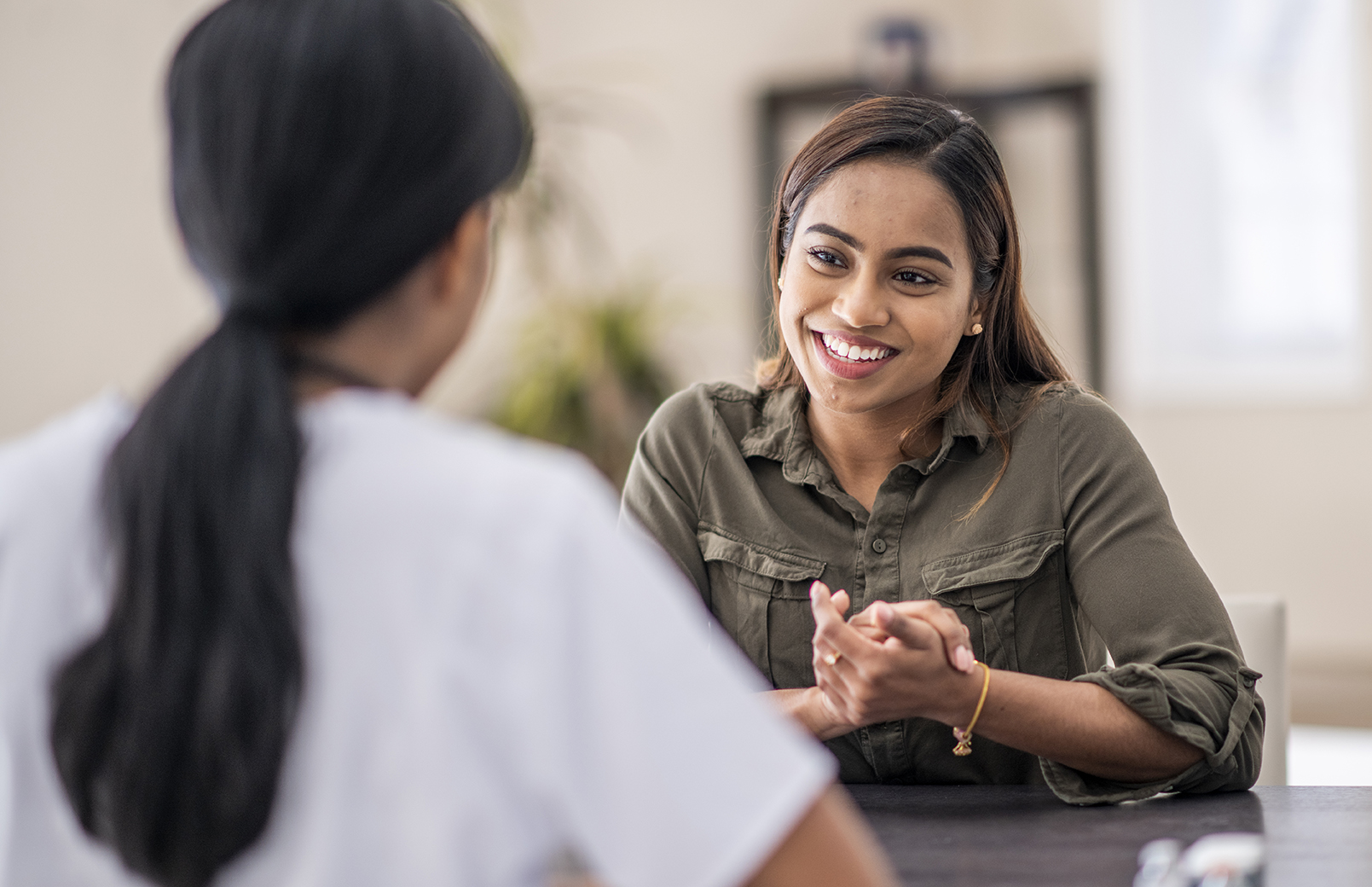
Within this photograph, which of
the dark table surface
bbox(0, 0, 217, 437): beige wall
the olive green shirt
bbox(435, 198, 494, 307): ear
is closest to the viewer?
bbox(435, 198, 494, 307): ear

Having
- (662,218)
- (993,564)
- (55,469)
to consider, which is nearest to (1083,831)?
(993,564)

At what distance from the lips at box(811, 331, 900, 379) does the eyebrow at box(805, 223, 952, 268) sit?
0.11 m

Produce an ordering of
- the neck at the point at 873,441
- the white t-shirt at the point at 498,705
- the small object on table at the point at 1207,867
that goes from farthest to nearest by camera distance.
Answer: the neck at the point at 873,441, the small object on table at the point at 1207,867, the white t-shirt at the point at 498,705

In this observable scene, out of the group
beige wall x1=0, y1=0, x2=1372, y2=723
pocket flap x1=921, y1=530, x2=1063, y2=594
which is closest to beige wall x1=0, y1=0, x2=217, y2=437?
beige wall x1=0, y1=0, x2=1372, y2=723

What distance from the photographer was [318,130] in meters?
0.68

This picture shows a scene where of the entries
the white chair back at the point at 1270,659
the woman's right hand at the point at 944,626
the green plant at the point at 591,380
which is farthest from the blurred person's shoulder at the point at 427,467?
the green plant at the point at 591,380

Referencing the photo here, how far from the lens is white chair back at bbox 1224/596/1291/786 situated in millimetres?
1637

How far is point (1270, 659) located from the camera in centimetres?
166

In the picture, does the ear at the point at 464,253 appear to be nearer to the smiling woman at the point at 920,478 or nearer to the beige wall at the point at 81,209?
the smiling woman at the point at 920,478

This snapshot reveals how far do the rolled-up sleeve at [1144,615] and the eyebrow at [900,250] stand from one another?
0.25 meters

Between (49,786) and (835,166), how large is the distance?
3.91 feet

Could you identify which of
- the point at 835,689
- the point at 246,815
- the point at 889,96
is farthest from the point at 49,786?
the point at 889,96

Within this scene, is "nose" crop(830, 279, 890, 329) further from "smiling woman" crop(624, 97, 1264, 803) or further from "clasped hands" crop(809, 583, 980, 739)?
"clasped hands" crop(809, 583, 980, 739)

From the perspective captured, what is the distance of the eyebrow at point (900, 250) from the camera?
5.13 feet
